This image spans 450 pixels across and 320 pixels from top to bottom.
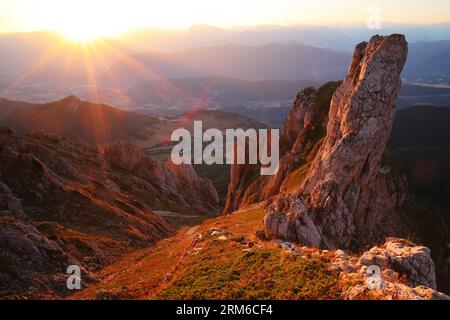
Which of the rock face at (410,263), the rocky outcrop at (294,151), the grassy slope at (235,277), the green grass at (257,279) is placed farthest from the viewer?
the rocky outcrop at (294,151)

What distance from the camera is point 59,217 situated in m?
41.8

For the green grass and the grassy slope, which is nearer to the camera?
the green grass

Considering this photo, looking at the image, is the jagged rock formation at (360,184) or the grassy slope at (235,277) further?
the jagged rock formation at (360,184)

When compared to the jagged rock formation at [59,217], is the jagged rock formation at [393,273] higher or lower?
higher

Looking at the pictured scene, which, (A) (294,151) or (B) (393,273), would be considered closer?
(B) (393,273)

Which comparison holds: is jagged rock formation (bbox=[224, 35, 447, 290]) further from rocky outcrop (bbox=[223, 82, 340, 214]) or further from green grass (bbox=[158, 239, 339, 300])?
green grass (bbox=[158, 239, 339, 300])

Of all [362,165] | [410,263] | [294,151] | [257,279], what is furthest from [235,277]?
[294,151]

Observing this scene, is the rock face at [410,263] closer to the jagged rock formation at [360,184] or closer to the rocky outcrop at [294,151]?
the jagged rock formation at [360,184]

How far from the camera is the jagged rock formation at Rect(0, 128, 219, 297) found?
27.9m

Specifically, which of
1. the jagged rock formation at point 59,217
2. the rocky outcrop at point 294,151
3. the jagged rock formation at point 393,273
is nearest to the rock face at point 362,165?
the rocky outcrop at point 294,151

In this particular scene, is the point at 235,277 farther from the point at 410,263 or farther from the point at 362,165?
the point at 362,165

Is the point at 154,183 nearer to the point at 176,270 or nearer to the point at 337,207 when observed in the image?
the point at 337,207

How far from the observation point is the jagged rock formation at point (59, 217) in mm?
27875

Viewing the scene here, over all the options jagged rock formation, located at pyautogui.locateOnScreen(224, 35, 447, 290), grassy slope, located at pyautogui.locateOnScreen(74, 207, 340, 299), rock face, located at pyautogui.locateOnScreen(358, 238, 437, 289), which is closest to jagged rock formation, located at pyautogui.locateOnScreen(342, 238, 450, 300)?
rock face, located at pyautogui.locateOnScreen(358, 238, 437, 289)
